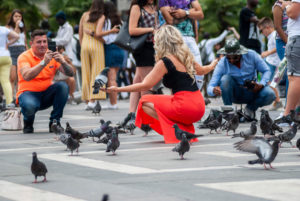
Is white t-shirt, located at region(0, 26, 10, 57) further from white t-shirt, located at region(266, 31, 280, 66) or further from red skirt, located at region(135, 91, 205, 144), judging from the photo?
red skirt, located at region(135, 91, 205, 144)

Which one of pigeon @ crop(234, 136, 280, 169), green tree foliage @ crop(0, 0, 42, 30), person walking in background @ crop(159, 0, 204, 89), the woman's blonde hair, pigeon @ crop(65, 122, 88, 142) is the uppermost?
green tree foliage @ crop(0, 0, 42, 30)

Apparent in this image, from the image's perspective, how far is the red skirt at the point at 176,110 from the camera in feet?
28.3

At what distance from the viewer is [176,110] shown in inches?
340

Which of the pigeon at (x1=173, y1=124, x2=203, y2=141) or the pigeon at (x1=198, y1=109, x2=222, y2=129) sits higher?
the pigeon at (x1=173, y1=124, x2=203, y2=141)

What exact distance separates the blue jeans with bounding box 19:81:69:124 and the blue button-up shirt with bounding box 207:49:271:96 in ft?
7.72

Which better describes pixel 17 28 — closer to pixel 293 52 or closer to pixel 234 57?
pixel 234 57

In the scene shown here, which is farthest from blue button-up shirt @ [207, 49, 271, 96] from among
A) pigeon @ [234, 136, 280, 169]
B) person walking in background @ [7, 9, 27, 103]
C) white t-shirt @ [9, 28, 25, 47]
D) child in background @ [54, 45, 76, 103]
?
white t-shirt @ [9, 28, 25, 47]

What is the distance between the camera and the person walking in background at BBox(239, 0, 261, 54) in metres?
15.5

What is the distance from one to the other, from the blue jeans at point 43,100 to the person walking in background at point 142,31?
3.30 feet

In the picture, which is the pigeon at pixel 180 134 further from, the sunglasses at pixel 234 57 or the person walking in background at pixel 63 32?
the person walking in background at pixel 63 32

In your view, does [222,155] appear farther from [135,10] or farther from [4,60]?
[4,60]

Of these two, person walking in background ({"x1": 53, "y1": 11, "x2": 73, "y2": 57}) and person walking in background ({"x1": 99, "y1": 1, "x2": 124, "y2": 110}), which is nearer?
person walking in background ({"x1": 99, "y1": 1, "x2": 124, "y2": 110})

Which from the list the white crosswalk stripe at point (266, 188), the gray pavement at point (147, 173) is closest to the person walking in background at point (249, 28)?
the gray pavement at point (147, 173)

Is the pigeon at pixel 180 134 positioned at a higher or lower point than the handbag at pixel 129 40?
lower
